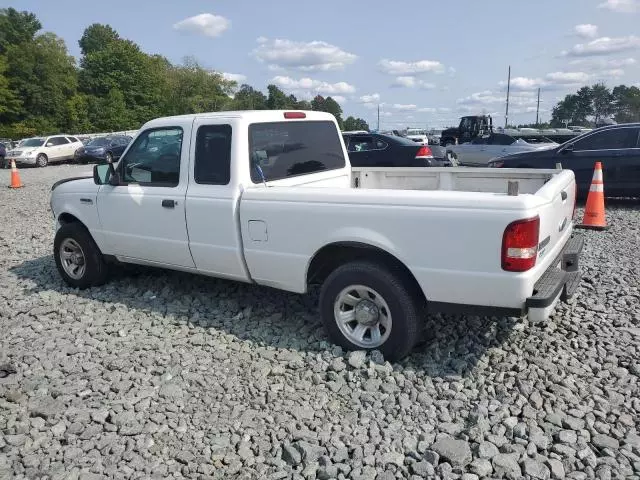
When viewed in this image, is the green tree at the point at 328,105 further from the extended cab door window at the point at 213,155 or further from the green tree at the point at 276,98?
the extended cab door window at the point at 213,155

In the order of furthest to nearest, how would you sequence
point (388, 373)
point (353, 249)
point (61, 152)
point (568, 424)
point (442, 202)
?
point (61, 152)
point (353, 249)
point (388, 373)
point (442, 202)
point (568, 424)

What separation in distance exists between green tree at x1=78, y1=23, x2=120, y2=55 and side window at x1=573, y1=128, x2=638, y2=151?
10233 cm

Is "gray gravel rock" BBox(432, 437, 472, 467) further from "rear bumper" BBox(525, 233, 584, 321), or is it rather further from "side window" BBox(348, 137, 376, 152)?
"side window" BBox(348, 137, 376, 152)

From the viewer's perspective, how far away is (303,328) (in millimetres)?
4617

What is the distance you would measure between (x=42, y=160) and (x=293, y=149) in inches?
1024

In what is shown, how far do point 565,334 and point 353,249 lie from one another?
189 cm

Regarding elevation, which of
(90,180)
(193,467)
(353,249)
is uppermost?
(90,180)

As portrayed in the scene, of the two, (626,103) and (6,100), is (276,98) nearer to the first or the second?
→ (6,100)

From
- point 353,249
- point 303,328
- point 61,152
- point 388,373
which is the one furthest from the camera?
point 61,152

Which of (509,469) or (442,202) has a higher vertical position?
(442,202)

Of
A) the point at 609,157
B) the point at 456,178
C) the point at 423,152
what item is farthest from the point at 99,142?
the point at 456,178

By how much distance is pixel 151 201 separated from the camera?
495 cm

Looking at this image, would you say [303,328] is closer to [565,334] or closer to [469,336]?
Answer: [469,336]

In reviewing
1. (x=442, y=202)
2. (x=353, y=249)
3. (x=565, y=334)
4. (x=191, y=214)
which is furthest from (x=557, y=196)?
(x=191, y=214)
